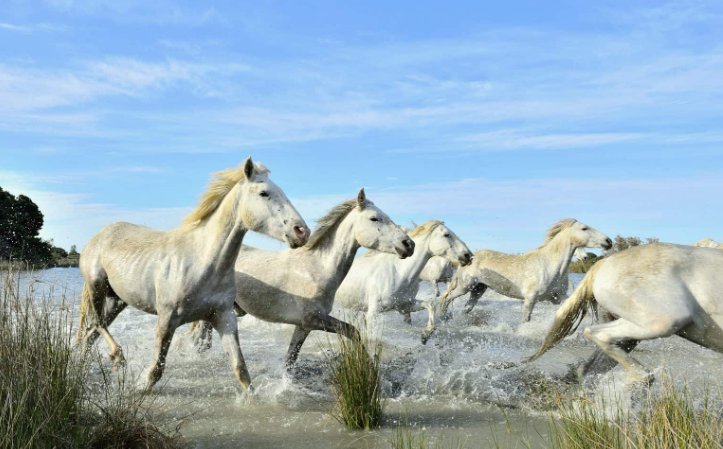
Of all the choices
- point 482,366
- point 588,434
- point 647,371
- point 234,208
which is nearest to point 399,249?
point 482,366

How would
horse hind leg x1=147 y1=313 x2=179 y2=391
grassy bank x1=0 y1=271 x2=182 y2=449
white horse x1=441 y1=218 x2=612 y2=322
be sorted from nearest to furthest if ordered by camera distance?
grassy bank x1=0 y1=271 x2=182 y2=449
horse hind leg x1=147 y1=313 x2=179 y2=391
white horse x1=441 y1=218 x2=612 y2=322

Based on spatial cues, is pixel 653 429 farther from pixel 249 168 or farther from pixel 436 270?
pixel 436 270

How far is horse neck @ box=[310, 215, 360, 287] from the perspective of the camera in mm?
6984

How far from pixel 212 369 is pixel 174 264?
2.48m

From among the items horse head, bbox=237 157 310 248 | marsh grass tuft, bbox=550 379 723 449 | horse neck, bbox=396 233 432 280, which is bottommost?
marsh grass tuft, bbox=550 379 723 449

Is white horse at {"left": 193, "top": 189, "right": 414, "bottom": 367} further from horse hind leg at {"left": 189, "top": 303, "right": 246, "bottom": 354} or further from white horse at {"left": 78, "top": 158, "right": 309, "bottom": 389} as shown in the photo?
horse hind leg at {"left": 189, "top": 303, "right": 246, "bottom": 354}

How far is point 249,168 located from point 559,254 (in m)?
8.87

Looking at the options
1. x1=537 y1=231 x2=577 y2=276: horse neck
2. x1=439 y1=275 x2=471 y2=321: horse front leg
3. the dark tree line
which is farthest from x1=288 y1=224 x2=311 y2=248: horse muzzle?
the dark tree line

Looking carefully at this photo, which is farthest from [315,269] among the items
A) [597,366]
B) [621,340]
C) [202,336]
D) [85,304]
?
[621,340]

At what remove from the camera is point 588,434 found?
3.89m

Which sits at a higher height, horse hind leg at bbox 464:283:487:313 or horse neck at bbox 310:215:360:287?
horse neck at bbox 310:215:360:287

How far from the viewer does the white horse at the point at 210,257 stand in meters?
5.87

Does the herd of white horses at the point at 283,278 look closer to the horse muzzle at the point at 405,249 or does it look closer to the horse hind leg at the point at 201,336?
the horse muzzle at the point at 405,249

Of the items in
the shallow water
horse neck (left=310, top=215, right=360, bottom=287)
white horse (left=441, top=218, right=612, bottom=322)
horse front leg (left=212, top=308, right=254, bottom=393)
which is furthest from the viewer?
white horse (left=441, top=218, right=612, bottom=322)
